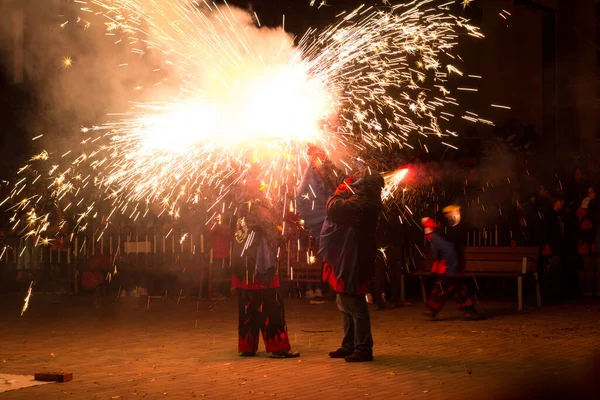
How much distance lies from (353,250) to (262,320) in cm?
119

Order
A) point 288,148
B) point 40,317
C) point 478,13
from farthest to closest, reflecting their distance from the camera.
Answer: point 478,13
point 40,317
point 288,148

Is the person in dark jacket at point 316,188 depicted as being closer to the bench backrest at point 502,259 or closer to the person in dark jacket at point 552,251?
the bench backrest at point 502,259

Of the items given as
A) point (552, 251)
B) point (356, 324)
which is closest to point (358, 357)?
point (356, 324)

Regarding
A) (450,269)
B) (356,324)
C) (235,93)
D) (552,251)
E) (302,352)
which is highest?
(235,93)

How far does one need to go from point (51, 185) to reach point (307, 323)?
291 inches

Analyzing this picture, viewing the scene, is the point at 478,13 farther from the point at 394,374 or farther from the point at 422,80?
the point at 394,374

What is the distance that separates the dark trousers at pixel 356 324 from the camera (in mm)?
9352

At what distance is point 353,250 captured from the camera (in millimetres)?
9609

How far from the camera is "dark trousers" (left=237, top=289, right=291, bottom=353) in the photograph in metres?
9.77

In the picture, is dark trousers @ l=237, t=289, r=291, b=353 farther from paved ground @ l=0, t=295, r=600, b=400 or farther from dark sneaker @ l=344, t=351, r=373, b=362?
dark sneaker @ l=344, t=351, r=373, b=362

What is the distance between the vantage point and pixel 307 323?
42.5 feet

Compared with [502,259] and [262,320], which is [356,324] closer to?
[262,320]

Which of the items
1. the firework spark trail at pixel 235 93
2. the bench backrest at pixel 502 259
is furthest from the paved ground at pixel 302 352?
the firework spark trail at pixel 235 93

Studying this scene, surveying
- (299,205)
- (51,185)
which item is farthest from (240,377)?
(51,185)
